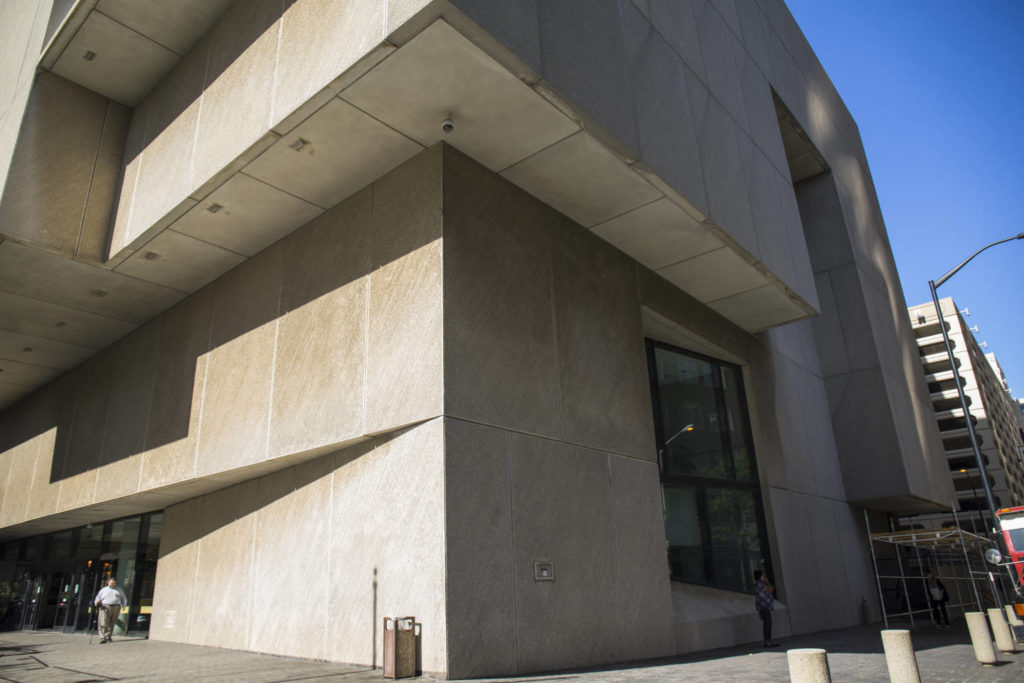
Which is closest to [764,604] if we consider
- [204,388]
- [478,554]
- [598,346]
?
[598,346]

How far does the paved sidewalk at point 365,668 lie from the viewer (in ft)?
28.0

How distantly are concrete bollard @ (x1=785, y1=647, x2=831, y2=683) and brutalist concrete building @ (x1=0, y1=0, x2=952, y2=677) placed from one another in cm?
438

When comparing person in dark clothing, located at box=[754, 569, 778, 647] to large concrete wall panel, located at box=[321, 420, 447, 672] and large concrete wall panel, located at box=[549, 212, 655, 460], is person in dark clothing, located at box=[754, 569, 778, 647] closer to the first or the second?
large concrete wall panel, located at box=[549, 212, 655, 460]

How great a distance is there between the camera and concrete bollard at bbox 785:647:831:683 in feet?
16.4

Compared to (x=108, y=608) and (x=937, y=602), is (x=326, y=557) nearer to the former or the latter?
(x=108, y=608)

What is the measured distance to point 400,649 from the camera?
8.11m

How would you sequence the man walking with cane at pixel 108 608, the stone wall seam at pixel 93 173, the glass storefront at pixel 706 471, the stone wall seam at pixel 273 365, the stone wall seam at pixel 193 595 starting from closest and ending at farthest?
the stone wall seam at pixel 273 365, the stone wall seam at pixel 93 173, the stone wall seam at pixel 193 595, the glass storefront at pixel 706 471, the man walking with cane at pixel 108 608

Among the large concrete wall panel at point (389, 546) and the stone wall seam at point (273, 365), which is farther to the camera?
the stone wall seam at point (273, 365)

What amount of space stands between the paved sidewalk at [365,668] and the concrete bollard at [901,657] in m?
2.01

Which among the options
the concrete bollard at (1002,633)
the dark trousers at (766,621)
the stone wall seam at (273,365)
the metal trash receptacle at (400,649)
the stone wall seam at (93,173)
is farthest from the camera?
the dark trousers at (766,621)

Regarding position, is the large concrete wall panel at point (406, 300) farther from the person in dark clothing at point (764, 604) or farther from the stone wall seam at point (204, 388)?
the person in dark clothing at point (764, 604)

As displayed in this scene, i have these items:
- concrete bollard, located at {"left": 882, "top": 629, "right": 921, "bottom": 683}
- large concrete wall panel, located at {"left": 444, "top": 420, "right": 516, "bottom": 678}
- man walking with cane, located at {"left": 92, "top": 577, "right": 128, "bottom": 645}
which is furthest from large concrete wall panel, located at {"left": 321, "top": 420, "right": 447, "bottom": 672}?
man walking with cane, located at {"left": 92, "top": 577, "right": 128, "bottom": 645}

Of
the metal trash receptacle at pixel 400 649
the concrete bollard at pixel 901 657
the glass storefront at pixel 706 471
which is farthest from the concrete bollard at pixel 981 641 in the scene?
the metal trash receptacle at pixel 400 649

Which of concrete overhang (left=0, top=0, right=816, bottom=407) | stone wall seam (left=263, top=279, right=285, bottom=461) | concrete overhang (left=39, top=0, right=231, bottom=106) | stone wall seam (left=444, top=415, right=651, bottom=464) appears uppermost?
concrete overhang (left=39, top=0, right=231, bottom=106)
